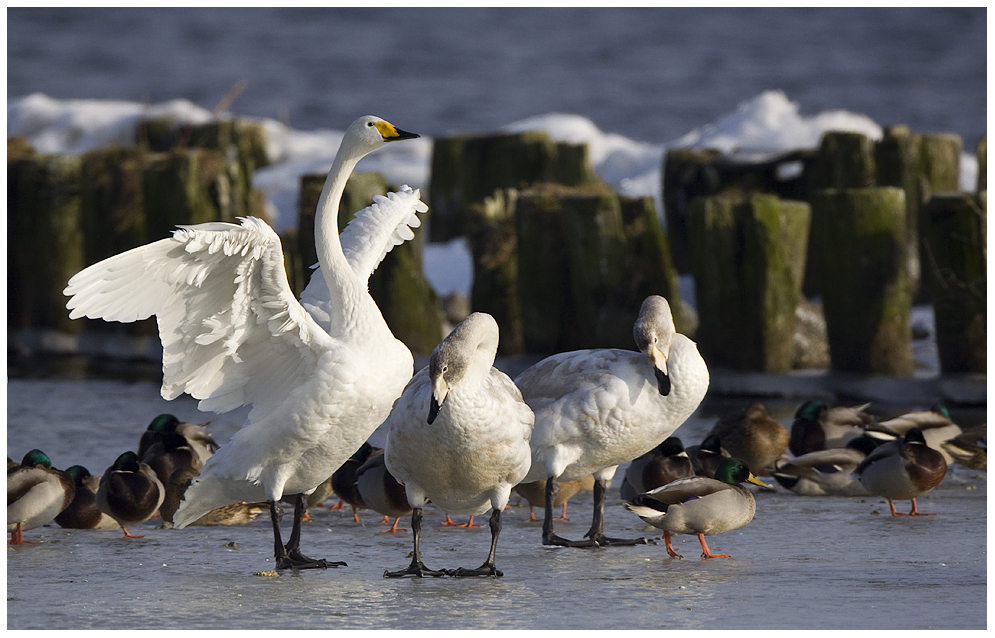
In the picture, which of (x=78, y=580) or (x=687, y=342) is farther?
(x=687, y=342)

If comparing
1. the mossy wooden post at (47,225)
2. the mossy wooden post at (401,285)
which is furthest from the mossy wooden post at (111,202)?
the mossy wooden post at (401,285)

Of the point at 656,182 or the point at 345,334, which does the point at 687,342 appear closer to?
the point at 345,334

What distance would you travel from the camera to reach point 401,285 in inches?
558

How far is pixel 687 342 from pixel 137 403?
24.0 feet

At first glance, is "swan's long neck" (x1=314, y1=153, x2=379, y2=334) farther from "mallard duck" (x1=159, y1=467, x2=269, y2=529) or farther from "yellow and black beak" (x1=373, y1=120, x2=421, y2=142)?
"mallard duck" (x1=159, y1=467, x2=269, y2=529)

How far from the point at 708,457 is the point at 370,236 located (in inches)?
106

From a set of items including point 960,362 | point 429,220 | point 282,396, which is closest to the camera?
point 282,396

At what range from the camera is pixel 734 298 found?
42.4 feet

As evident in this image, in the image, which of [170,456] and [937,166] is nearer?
[170,456]

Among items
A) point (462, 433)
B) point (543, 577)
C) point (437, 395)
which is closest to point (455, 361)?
point (437, 395)

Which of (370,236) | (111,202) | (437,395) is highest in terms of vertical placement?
(111,202)

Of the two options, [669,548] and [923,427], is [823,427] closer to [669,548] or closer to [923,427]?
[923,427]

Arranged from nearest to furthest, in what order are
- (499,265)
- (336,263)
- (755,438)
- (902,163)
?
1. (336,263)
2. (755,438)
3. (499,265)
4. (902,163)

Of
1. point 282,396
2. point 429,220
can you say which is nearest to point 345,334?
point 282,396
